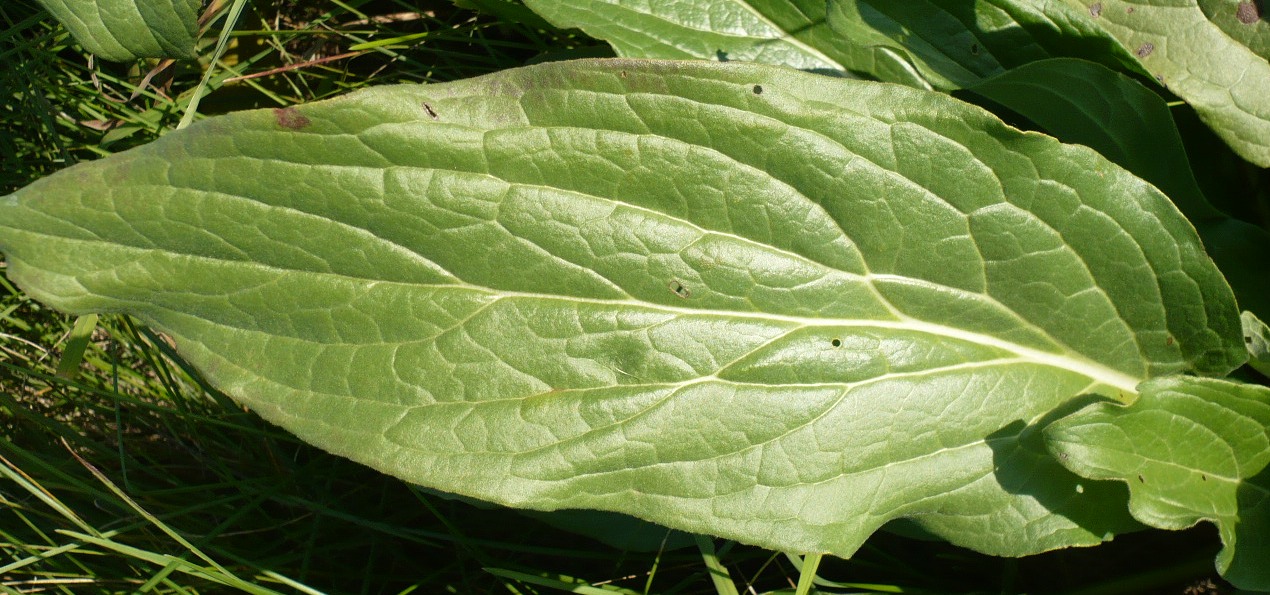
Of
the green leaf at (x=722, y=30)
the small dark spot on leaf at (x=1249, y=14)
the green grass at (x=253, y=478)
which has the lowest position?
the green grass at (x=253, y=478)

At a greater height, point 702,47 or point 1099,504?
point 702,47

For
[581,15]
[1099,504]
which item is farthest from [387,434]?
[1099,504]

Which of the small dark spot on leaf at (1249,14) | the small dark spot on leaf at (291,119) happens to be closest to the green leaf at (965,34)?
the small dark spot on leaf at (1249,14)

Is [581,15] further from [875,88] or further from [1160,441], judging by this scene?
[1160,441]

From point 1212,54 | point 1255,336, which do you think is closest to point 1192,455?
point 1255,336

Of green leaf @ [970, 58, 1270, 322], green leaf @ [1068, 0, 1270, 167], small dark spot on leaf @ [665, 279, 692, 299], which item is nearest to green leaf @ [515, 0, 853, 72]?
green leaf @ [970, 58, 1270, 322]

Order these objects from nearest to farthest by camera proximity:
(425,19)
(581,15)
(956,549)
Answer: (581,15) → (956,549) → (425,19)

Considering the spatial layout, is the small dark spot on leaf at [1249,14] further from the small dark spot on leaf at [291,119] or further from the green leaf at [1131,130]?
the small dark spot on leaf at [291,119]
